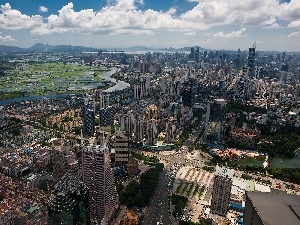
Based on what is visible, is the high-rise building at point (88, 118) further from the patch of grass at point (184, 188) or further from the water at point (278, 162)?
the water at point (278, 162)

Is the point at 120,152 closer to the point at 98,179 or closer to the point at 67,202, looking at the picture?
the point at 98,179

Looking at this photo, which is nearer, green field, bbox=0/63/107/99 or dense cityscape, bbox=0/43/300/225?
dense cityscape, bbox=0/43/300/225

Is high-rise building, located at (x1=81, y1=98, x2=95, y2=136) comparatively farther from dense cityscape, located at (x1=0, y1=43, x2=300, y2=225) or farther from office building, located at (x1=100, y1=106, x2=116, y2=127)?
office building, located at (x1=100, y1=106, x2=116, y2=127)

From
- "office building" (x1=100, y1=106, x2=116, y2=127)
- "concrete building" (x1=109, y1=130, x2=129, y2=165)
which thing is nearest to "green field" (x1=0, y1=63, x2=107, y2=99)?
"office building" (x1=100, y1=106, x2=116, y2=127)

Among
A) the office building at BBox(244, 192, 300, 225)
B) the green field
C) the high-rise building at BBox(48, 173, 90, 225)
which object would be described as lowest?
the green field

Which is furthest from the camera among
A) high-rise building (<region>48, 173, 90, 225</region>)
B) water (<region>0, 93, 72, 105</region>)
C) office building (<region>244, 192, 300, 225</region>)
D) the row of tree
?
water (<region>0, 93, 72, 105</region>)

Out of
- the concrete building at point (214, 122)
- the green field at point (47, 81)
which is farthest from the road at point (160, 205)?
the green field at point (47, 81)

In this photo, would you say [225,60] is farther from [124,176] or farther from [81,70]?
[124,176]
